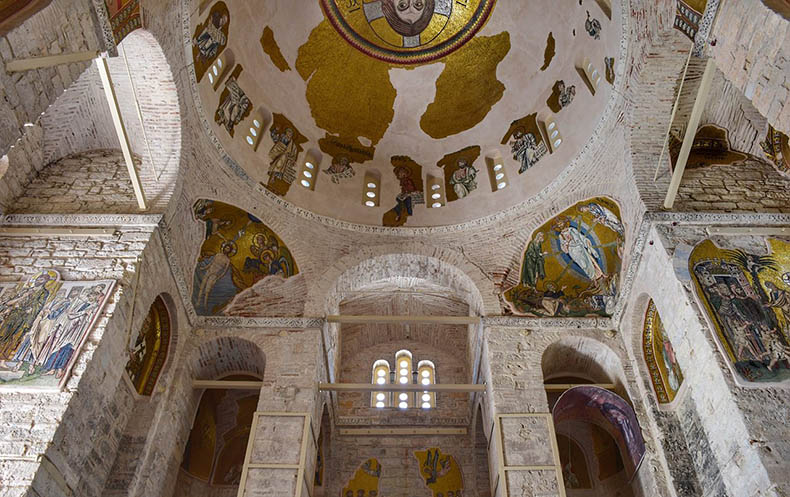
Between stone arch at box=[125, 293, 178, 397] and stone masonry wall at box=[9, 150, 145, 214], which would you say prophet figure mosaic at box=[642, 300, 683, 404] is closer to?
stone arch at box=[125, 293, 178, 397]

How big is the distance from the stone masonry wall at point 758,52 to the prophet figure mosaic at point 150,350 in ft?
27.6

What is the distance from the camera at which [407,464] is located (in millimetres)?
12406

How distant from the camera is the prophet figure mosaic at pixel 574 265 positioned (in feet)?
34.6

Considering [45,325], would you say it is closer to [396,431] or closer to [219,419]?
[219,419]

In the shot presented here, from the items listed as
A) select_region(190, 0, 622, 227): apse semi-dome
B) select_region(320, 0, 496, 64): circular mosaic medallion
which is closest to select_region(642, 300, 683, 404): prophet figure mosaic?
select_region(190, 0, 622, 227): apse semi-dome

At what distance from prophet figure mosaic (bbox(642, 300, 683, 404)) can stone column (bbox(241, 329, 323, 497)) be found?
215 inches

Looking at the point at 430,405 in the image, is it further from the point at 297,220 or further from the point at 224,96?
the point at 224,96

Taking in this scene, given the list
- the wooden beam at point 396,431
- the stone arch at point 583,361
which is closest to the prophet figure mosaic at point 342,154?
the wooden beam at point 396,431

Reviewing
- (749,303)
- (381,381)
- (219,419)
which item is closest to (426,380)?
(381,381)

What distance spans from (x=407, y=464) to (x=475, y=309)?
3561mm

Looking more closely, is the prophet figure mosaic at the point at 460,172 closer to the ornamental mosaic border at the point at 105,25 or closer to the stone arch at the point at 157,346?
the stone arch at the point at 157,346

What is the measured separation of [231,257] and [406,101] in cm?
561

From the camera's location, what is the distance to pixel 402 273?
12.8 m

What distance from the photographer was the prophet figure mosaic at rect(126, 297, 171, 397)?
30.4ft
